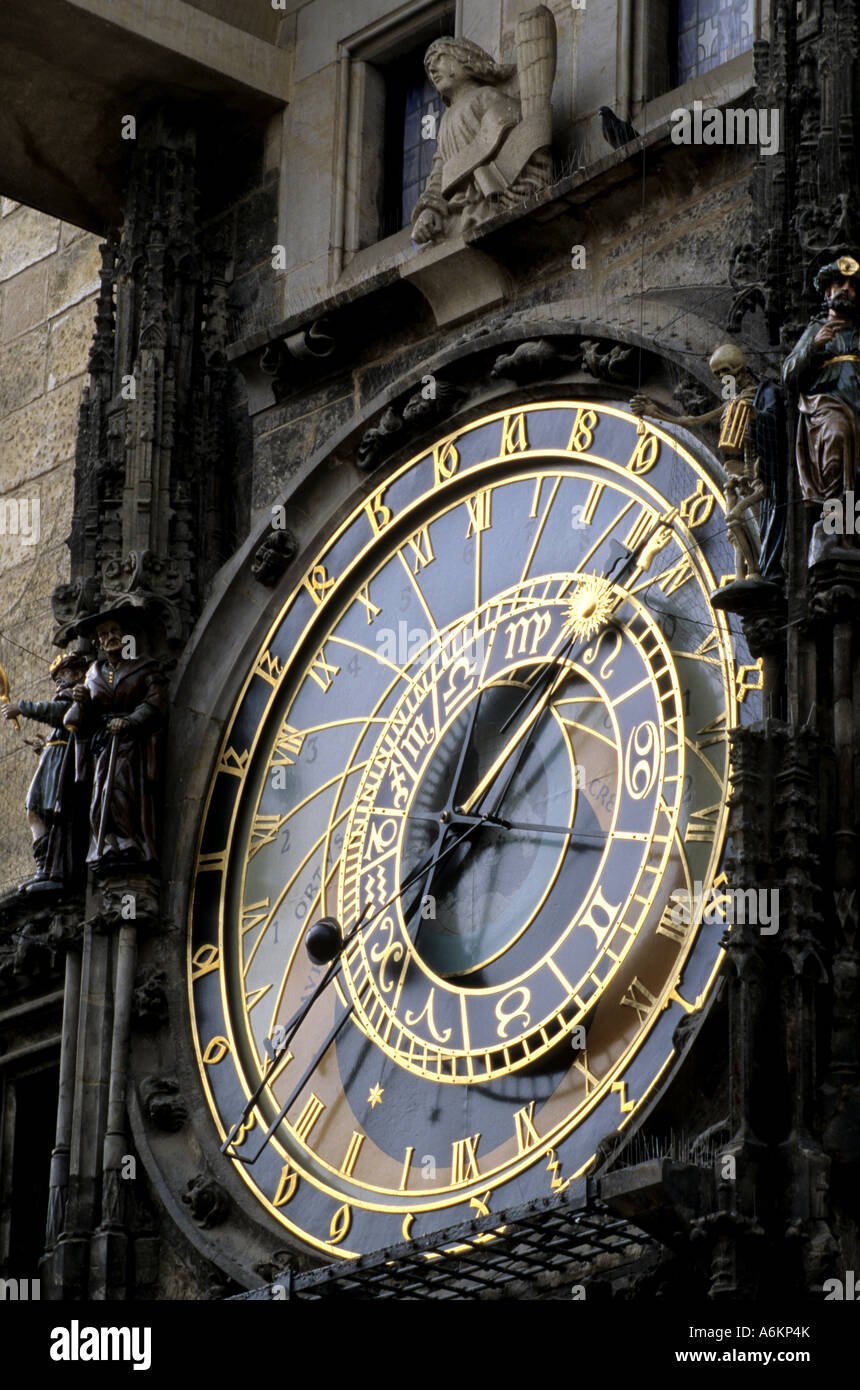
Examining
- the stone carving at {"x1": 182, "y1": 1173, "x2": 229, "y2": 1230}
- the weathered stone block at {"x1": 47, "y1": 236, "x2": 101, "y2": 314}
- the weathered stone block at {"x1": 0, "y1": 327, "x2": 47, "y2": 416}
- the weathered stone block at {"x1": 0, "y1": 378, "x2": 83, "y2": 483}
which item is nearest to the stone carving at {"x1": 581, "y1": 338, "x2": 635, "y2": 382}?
the stone carving at {"x1": 182, "y1": 1173, "x2": 229, "y2": 1230}

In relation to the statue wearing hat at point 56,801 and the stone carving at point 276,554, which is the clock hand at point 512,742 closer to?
the stone carving at point 276,554

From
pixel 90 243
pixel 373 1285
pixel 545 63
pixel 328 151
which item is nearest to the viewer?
pixel 373 1285

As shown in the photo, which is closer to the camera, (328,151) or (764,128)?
(764,128)

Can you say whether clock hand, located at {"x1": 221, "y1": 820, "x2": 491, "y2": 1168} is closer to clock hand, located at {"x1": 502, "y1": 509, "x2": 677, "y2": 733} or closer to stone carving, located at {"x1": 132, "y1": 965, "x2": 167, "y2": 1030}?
clock hand, located at {"x1": 502, "y1": 509, "x2": 677, "y2": 733}

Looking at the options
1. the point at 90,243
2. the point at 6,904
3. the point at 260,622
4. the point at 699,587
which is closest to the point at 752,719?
the point at 699,587

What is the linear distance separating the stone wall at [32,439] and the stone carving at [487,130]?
98.4 inches

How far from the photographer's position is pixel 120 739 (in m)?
12.3

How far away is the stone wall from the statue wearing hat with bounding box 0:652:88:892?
1.26 metres

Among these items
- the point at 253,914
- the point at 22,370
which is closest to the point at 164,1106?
the point at 253,914

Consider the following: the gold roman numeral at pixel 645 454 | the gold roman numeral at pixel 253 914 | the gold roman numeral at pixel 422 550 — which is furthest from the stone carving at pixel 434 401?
the gold roman numeral at pixel 253 914

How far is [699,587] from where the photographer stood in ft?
36.3

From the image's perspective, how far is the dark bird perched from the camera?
11828 mm

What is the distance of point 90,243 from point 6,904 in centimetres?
308
